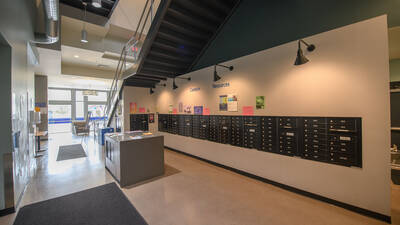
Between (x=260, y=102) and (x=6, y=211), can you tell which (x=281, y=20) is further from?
(x=6, y=211)

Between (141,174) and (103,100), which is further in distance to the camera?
(103,100)

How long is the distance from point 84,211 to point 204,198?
70.8 inches

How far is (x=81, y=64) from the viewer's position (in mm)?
7750

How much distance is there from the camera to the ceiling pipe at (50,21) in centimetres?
301

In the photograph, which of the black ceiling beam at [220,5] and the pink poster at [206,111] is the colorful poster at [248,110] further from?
the black ceiling beam at [220,5]

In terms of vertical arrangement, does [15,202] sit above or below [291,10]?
below

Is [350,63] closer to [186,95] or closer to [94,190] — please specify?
[186,95]

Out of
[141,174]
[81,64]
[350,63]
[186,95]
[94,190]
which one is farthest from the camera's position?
[81,64]

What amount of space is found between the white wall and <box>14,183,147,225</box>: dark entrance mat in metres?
2.39

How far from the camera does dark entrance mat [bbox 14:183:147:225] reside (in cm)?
207

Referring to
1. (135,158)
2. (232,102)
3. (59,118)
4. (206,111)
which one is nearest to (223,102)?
(232,102)

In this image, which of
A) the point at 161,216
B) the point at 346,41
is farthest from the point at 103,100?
the point at 346,41

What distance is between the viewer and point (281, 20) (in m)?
3.13

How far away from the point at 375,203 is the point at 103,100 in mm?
15452
